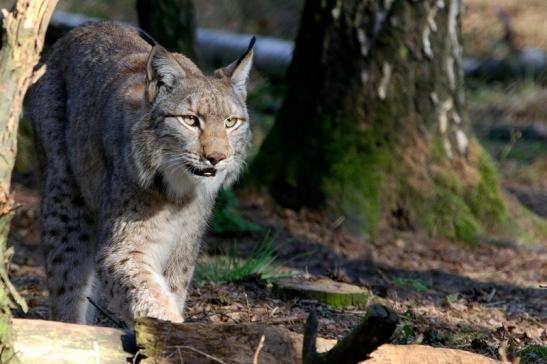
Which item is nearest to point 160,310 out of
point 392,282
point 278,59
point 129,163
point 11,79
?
point 129,163

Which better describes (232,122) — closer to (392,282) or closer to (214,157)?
(214,157)

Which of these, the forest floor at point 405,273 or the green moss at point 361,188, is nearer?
the forest floor at point 405,273

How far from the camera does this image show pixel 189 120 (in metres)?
4.95

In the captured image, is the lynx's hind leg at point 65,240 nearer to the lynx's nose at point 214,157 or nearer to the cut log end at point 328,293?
the cut log end at point 328,293

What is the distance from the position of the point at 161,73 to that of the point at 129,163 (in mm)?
466

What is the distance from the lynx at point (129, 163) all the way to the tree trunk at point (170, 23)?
8.43 feet

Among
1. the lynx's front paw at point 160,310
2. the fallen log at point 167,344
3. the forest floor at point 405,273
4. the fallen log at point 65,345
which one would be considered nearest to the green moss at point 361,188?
the forest floor at point 405,273

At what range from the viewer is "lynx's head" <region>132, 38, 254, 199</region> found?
15.9ft

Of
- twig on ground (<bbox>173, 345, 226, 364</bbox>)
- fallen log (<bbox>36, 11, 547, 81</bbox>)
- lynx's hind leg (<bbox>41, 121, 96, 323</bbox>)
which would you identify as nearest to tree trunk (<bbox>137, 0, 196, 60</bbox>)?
lynx's hind leg (<bbox>41, 121, 96, 323</bbox>)

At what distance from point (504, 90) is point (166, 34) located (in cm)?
592

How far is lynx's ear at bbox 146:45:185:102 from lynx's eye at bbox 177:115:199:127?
0.22 metres

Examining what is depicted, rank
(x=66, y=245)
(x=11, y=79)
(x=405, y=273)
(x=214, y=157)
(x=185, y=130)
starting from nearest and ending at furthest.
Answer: (x=11, y=79), (x=214, y=157), (x=185, y=130), (x=66, y=245), (x=405, y=273)

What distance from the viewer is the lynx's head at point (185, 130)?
4859 millimetres

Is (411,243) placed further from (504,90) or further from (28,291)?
(504,90)
